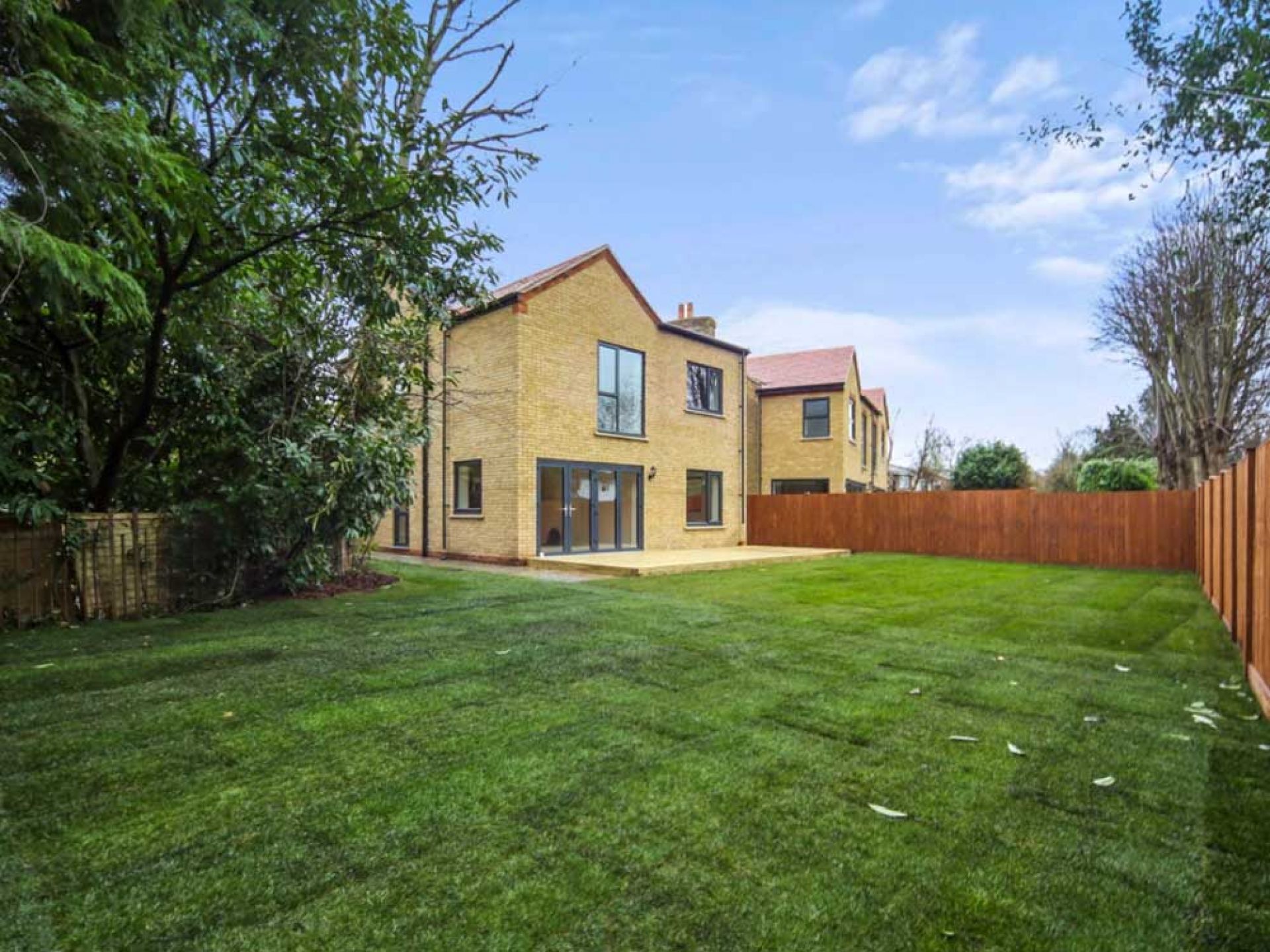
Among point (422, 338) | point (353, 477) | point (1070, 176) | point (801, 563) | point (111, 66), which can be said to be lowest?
point (801, 563)

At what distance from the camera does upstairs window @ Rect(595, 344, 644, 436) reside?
14.0 m

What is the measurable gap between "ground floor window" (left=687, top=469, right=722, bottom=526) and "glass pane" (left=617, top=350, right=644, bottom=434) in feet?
7.74

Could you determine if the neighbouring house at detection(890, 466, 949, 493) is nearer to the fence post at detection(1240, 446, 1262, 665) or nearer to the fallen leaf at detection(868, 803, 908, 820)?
the fence post at detection(1240, 446, 1262, 665)

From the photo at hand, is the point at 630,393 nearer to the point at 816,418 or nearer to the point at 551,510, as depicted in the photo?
the point at 551,510

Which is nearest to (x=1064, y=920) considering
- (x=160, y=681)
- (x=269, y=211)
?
(x=160, y=681)

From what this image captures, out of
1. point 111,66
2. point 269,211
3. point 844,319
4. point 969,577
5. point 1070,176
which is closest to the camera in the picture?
point 111,66

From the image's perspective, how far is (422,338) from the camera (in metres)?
9.23

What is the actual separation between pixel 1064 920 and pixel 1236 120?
20.1 ft

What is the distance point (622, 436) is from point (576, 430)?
4.34 ft

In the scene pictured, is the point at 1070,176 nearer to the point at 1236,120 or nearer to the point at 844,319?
the point at 1236,120

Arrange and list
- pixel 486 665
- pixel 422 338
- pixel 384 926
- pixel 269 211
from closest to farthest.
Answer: pixel 384 926 → pixel 486 665 → pixel 269 211 → pixel 422 338

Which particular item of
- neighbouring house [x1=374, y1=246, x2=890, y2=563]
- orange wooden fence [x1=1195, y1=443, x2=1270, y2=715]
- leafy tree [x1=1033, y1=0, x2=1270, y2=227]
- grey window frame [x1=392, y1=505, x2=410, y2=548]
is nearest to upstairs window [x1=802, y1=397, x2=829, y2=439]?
neighbouring house [x1=374, y1=246, x2=890, y2=563]

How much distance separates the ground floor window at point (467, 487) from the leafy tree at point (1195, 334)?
17.8 m

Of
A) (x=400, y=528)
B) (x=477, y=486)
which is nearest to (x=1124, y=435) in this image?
(x=477, y=486)
